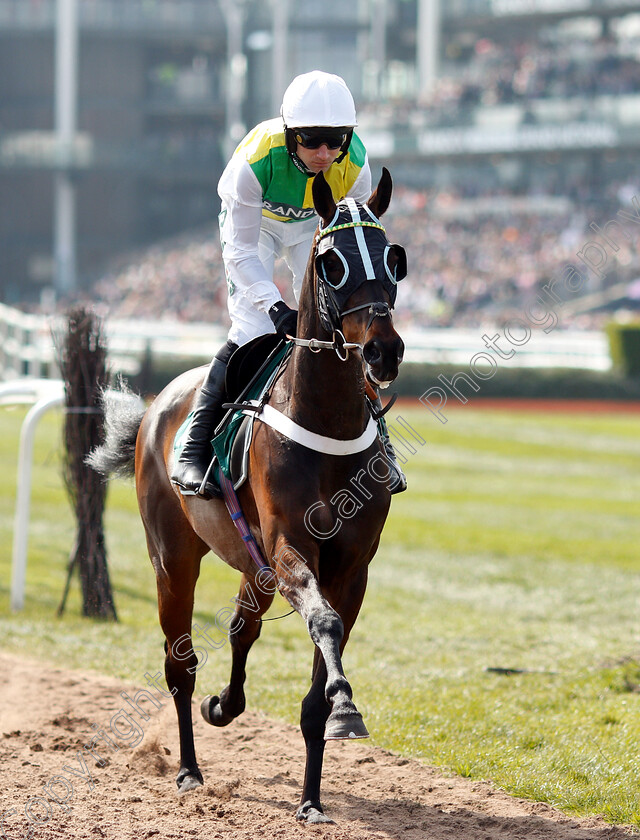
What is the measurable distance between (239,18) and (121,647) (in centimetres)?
4454

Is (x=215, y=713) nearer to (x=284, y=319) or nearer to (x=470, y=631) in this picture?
(x=284, y=319)

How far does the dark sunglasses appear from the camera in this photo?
3.87 meters

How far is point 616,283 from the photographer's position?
29.7 m

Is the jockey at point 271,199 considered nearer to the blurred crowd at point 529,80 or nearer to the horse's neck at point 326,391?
the horse's neck at point 326,391

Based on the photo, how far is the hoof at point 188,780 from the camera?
13.9 feet

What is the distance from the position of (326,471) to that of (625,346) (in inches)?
718

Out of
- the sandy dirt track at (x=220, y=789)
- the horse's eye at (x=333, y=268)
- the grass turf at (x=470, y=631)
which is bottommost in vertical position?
the grass turf at (x=470, y=631)

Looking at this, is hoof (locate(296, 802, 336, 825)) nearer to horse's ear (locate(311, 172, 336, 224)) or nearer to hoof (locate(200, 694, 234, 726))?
hoof (locate(200, 694, 234, 726))

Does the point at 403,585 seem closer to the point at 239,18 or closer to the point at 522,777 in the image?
the point at 522,777

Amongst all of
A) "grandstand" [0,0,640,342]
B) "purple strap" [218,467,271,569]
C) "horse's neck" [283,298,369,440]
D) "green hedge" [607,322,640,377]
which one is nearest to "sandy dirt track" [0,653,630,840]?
"purple strap" [218,467,271,569]

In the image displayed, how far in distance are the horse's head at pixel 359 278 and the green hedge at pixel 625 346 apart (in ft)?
59.1

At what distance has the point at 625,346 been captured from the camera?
20922 mm

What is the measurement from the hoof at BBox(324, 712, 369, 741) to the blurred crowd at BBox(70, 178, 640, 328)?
21.2 meters

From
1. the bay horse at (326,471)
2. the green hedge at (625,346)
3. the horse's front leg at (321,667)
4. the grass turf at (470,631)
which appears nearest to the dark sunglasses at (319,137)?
the bay horse at (326,471)
